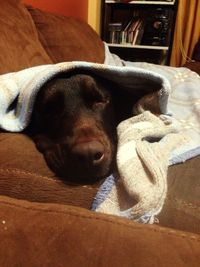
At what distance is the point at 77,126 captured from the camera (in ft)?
3.12

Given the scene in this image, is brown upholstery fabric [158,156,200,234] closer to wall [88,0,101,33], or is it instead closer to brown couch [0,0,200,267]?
brown couch [0,0,200,267]

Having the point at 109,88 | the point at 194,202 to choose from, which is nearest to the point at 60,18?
the point at 109,88

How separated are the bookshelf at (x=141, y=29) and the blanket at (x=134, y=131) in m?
2.72

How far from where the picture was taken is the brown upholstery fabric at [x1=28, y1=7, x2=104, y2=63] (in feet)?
5.56

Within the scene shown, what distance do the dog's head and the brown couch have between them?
0.17 ft

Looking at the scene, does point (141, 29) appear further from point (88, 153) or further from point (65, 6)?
point (88, 153)

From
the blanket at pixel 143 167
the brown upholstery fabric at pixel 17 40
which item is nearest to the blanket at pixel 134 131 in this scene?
the blanket at pixel 143 167

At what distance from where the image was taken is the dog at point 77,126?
2.75 feet

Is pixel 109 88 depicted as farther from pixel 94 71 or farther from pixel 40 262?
pixel 40 262

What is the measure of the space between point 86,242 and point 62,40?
140 centimetres

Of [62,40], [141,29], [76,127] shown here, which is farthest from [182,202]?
[141,29]

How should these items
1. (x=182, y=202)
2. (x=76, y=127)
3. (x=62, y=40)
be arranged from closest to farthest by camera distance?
(x=182, y=202)
(x=76, y=127)
(x=62, y=40)

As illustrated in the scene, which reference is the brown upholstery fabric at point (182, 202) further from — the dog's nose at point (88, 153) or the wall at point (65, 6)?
the wall at point (65, 6)

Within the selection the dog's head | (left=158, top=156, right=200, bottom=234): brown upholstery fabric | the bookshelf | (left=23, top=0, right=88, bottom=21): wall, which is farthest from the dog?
the bookshelf
